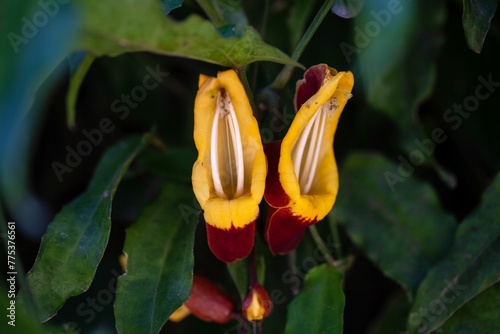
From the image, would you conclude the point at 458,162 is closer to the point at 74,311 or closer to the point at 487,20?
the point at 487,20

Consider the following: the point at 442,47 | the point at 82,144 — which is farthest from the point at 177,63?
the point at 442,47

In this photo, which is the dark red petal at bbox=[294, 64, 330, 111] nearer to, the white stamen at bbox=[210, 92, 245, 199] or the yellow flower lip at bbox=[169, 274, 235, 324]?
the white stamen at bbox=[210, 92, 245, 199]

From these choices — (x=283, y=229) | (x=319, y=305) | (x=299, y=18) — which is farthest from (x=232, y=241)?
(x=299, y=18)

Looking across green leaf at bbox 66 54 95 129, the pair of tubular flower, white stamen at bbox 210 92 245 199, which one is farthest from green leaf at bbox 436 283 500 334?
green leaf at bbox 66 54 95 129

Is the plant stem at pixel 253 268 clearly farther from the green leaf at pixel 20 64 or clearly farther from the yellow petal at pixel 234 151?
the green leaf at pixel 20 64

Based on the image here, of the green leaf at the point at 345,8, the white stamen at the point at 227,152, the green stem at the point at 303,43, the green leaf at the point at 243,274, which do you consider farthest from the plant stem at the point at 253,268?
the green leaf at the point at 345,8

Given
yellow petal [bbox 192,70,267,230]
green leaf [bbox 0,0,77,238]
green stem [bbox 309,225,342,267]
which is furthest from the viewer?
green stem [bbox 309,225,342,267]
